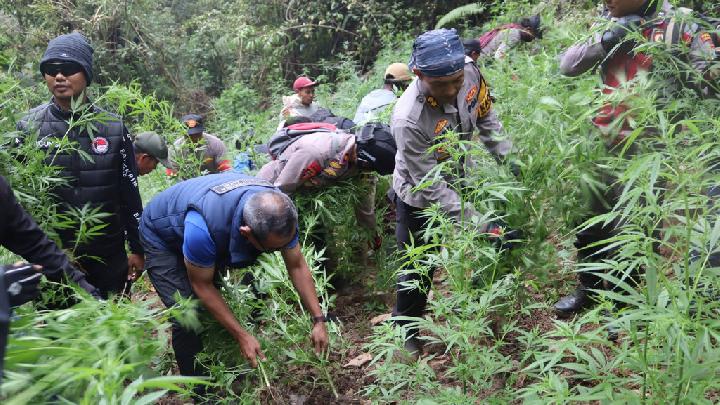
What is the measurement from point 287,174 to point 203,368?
1.38 m

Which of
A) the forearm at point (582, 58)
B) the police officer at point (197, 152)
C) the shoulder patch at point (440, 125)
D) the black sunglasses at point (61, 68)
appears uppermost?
the black sunglasses at point (61, 68)

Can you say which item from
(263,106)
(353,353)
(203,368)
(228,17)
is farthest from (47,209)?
(228,17)

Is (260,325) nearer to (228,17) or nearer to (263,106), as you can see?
(263,106)

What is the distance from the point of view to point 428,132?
341 cm

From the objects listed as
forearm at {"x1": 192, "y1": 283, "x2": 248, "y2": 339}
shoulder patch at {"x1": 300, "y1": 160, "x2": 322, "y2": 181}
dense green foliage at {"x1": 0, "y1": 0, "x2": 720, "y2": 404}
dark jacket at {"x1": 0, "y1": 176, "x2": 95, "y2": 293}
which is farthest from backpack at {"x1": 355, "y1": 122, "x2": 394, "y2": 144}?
dark jacket at {"x1": 0, "y1": 176, "x2": 95, "y2": 293}

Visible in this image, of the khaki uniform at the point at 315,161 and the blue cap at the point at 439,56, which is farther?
the khaki uniform at the point at 315,161

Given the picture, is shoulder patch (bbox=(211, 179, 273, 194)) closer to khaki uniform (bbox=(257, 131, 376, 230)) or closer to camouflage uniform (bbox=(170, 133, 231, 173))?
khaki uniform (bbox=(257, 131, 376, 230))

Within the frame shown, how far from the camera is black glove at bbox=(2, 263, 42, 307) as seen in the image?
1812 mm

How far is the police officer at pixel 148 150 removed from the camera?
447 cm

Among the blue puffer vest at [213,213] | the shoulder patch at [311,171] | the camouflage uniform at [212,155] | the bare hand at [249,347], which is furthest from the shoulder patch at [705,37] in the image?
the camouflage uniform at [212,155]

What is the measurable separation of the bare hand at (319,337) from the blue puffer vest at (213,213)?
0.51m

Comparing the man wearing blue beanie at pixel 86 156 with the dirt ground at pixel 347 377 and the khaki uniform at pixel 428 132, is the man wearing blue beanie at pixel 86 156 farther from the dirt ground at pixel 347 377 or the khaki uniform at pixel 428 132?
the khaki uniform at pixel 428 132

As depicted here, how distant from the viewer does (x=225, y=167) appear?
21.2 feet

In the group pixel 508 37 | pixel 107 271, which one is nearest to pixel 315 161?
pixel 107 271
